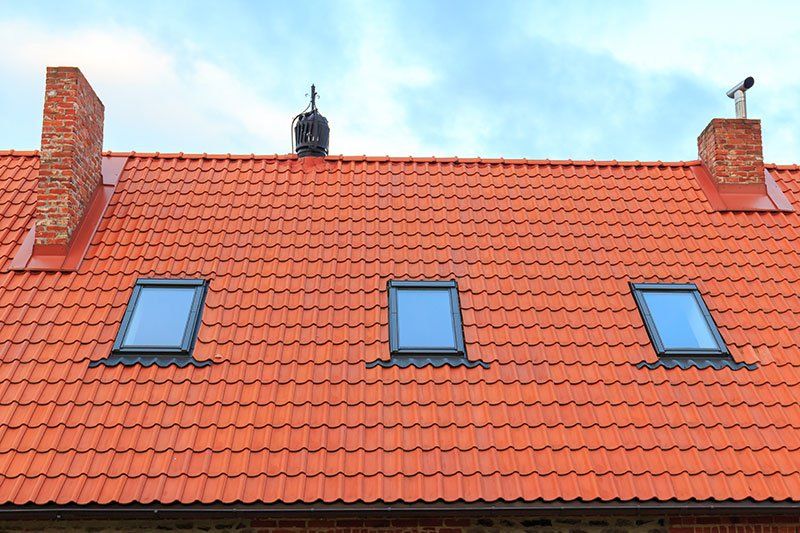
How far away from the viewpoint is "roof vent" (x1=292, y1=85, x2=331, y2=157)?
38.5 feet

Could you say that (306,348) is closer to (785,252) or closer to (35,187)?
(35,187)

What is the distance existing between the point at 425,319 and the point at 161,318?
2.74m

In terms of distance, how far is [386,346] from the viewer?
8.03 metres

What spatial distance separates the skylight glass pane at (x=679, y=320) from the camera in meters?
8.29

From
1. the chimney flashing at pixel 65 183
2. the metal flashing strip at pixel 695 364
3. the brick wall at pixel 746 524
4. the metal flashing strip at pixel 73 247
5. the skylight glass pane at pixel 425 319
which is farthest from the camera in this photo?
the chimney flashing at pixel 65 183

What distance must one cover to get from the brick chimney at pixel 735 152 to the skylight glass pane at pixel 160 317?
7307 mm

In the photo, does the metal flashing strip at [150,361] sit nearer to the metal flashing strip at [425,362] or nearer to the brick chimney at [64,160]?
the metal flashing strip at [425,362]

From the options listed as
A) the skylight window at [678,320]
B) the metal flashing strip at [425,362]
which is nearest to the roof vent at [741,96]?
the skylight window at [678,320]

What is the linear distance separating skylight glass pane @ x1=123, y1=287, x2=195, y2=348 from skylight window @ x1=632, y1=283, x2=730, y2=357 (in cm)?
488

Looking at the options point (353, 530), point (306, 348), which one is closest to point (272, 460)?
point (353, 530)

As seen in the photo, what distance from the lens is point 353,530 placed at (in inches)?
263

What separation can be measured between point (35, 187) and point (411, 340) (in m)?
5.73

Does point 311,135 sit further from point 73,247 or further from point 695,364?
point 695,364

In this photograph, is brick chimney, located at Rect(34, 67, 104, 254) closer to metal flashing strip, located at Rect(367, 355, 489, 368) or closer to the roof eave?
the roof eave
